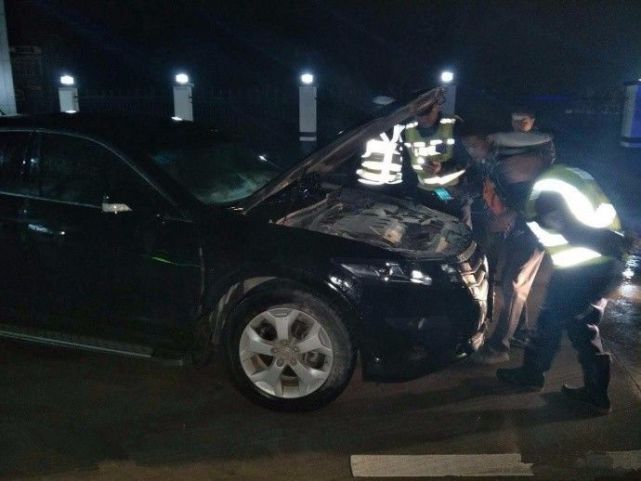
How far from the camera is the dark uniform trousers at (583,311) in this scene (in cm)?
355

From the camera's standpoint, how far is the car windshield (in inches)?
159

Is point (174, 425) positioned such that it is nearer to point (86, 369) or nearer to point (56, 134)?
point (86, 369)

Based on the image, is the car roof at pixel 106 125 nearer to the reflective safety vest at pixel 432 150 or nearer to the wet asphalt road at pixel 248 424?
the wet asphalt road at pixel 248 424

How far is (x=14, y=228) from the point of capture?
3.92 metres

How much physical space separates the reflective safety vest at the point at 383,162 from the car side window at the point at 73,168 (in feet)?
8.10

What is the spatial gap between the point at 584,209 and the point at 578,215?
1.7 inches

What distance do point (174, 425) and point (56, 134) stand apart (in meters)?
1.93

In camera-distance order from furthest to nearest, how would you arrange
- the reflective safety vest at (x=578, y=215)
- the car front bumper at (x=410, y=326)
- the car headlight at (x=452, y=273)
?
the car headlight at (x=452, y=273) → the car front bumper at (x=410, y=326) → the reflective safety vest at (x=578, y=215)

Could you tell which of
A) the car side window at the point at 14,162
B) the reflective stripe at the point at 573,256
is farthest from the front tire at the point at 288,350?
the car side window at the point at 14,162

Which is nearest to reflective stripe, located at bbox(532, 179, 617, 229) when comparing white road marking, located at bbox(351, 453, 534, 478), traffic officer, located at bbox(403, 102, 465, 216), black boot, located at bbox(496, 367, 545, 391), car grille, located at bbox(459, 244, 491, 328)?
car grille, located at bbox(459, 244, 491, 328)

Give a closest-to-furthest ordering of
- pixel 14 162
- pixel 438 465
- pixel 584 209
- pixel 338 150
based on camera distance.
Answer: pixel 438 465 → pixel 584 209 → pixel 338 150 → pixel 14 162

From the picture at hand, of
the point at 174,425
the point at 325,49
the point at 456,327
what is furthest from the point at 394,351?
the point at 325,49

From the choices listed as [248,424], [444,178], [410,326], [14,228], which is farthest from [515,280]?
[14,228]

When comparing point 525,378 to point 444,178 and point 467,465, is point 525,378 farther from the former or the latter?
point 444,178
